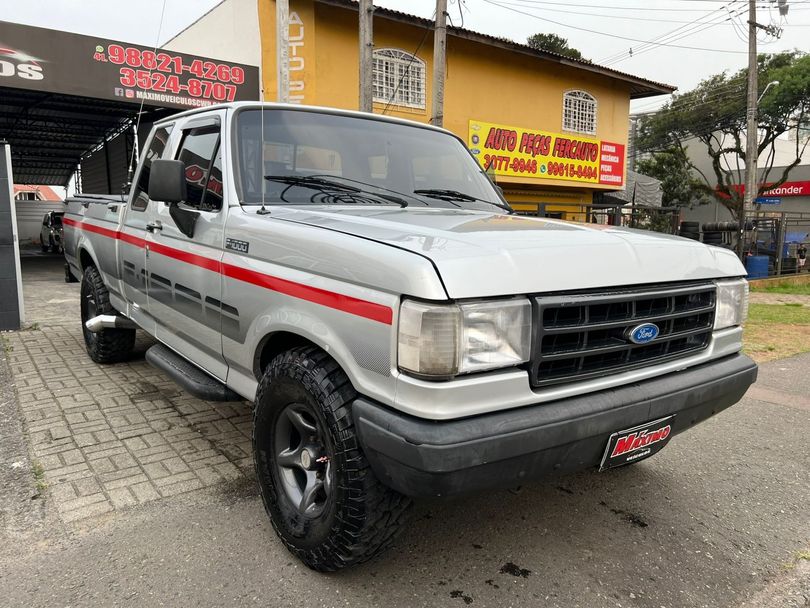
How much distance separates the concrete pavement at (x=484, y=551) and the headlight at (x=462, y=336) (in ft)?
2.05

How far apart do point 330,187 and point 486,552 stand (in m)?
1.97

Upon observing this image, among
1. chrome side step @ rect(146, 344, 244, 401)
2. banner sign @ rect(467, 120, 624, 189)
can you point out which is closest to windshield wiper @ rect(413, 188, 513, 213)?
chrome side step @ rect(146, 344, 244, 401)

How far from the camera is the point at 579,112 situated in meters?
18.5

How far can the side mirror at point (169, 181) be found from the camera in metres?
3.02

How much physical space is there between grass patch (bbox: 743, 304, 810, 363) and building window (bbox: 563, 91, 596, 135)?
364 inches

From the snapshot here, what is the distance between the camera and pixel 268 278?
259 centimetres

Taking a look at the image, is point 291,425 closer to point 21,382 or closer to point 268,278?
point 268,278

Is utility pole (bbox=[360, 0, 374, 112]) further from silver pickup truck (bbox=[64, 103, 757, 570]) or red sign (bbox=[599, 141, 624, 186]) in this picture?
red sign (bbox=[599, 141, 624, 186])

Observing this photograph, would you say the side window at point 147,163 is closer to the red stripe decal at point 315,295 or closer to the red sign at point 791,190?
the red stripe decal at point 315,295

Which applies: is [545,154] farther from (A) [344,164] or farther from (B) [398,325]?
(B) [398,325]

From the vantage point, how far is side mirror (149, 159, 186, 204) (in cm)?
302

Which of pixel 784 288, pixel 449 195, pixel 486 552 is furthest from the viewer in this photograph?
pixel 784 288

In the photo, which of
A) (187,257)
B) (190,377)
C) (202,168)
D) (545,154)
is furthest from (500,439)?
(545,154)

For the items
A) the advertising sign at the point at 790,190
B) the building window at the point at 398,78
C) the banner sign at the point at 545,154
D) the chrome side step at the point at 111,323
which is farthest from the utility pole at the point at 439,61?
the advertising sign at the point at 790,190
